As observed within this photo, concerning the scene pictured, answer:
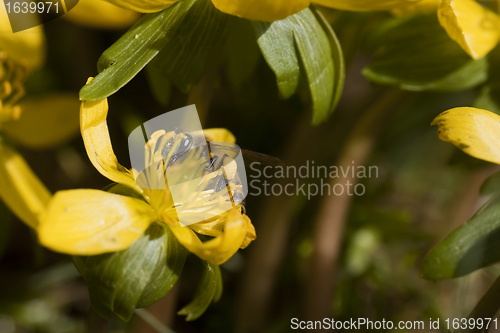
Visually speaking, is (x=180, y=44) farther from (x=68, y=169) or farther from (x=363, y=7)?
(x=68, y=169)

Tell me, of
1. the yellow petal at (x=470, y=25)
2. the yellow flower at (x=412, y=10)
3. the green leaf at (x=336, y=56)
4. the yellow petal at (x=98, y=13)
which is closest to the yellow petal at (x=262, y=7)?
the yellow flower at (x=412, y=10)

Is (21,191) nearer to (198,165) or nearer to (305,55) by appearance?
(198,165)

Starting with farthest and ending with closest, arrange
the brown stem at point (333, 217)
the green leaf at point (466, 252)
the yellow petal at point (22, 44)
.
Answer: the brown stem at point (333, 217) → the yellow petal at point (22, 44) → the green leaf at point (466, 252)

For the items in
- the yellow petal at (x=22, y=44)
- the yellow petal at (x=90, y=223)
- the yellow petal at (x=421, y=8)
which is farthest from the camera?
the yellow petal at (x=22, y=44)

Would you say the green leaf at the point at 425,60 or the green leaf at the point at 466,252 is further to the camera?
the green leaf at the point at 425,60

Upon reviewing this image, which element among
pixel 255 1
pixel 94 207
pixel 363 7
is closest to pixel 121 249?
pixel 94 207

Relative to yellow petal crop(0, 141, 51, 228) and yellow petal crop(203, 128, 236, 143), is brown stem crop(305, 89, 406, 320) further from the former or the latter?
yellow petal crop(0, 141, 51, 228)

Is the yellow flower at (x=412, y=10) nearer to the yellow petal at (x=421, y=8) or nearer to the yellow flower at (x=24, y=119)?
the yellow petal at (x=421, y=8)

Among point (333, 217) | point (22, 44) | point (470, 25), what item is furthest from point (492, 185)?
point (22, 44)
